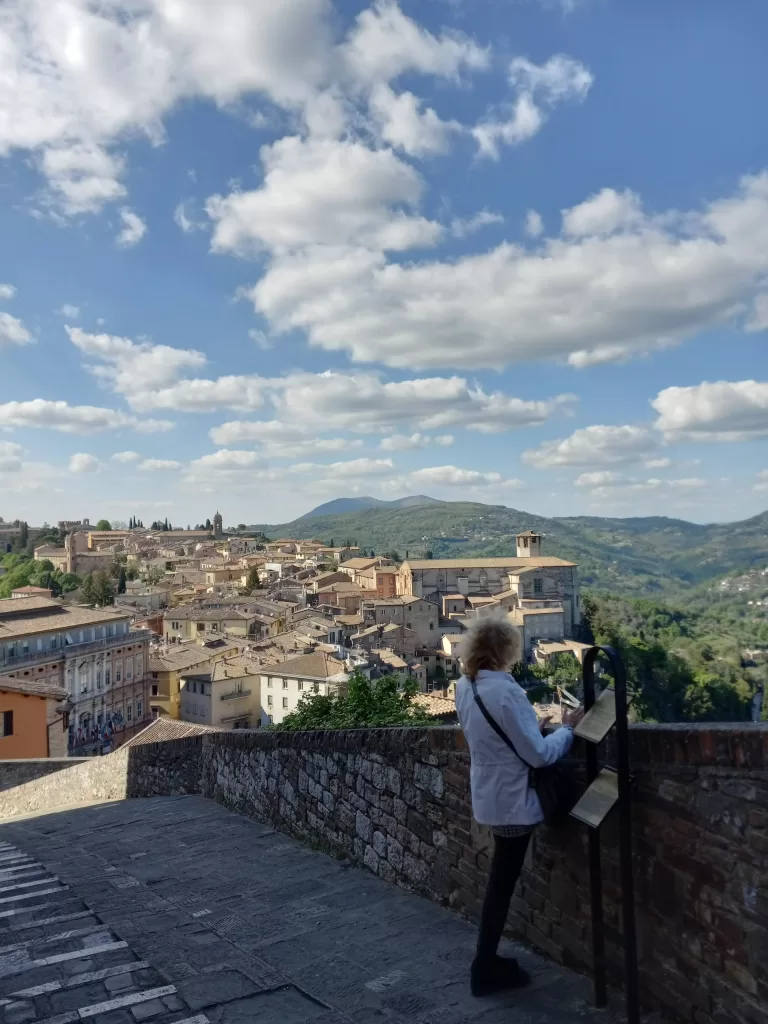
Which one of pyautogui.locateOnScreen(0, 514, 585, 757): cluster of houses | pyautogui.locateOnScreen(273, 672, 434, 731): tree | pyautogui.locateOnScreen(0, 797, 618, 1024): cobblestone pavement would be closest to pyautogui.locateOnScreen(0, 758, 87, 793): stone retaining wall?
pyautogui.locateOnScreen(0, 514, 585, 757): cluster of houses

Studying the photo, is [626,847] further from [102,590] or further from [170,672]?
[102,590]

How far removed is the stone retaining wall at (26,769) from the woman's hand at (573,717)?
1641 centimetres

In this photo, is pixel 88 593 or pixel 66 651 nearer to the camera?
pixel 66 651

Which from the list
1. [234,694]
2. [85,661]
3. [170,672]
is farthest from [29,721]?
[170,672]

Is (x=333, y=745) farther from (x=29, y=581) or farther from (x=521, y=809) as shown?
(x=29, y=581)

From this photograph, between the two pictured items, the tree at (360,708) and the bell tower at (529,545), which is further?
the bell tower at (529,545)

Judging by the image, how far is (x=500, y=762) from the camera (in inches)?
133

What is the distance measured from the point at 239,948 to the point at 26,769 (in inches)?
640

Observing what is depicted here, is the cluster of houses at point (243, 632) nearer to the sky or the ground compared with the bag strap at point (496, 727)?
nearer to the ground

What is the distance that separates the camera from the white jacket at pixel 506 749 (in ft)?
10.7

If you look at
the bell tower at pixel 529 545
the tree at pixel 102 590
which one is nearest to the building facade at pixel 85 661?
the tree at pixel 102 590

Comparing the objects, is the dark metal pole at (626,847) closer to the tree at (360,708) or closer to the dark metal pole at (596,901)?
the dark metal pole at (596,901)

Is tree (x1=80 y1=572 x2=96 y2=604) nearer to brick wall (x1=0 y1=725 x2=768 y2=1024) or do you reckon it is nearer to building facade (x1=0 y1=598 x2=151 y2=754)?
building facade (x1=0 y1=598 x2=151 y2=754)

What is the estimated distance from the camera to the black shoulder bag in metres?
3.33
